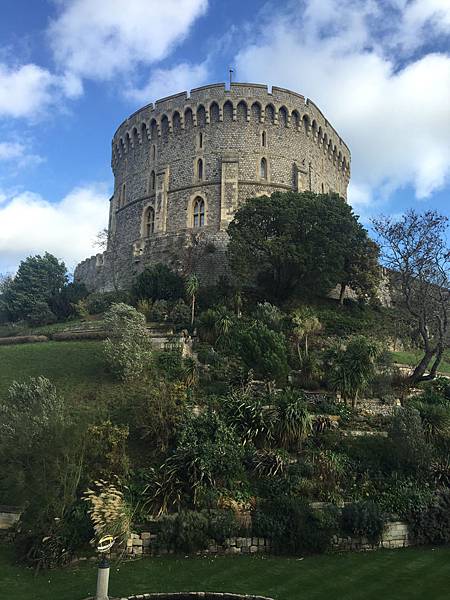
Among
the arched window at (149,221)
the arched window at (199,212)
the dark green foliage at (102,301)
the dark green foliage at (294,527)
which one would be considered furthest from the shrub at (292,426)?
the arched window at (149,221)

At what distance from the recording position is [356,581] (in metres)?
10.8

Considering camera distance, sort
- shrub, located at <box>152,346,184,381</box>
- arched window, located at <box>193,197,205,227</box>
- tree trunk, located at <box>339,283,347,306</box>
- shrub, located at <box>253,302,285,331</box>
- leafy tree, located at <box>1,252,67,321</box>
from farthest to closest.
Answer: arched window, located at <box>193,197,205,227</box>
leafy tree, located at <box>1,252,67,321</box>
tree trunk, located at <box>339,283,347,306</box>
shrub, located at <box>253,302,285,331</box>
shrub, located at <box>152,346,184,381</box>

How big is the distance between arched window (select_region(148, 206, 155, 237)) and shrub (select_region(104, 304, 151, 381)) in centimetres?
2101

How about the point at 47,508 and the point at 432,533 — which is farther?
the point at 432,533

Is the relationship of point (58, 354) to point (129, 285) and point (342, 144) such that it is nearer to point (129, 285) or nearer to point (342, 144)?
point (129, 285)

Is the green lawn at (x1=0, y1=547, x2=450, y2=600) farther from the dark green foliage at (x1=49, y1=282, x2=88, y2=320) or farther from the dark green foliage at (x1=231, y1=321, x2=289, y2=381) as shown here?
the dark green foliage at (x1=49, y1=282, x2=88, y2=320)

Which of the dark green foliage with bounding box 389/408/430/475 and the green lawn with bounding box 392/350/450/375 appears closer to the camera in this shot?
the dark green foliage with bounding box 389/408/430/475

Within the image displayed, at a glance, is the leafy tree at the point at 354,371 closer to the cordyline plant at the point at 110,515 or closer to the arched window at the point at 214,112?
the cordyline plant at the point at 110,515

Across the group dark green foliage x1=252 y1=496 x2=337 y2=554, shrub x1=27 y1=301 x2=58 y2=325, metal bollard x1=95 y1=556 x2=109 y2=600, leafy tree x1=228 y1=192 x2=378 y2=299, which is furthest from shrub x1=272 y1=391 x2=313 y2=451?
shrub x1=27 y1=301 x2=58 y2=325

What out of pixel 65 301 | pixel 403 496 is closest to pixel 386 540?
pixel 403 496

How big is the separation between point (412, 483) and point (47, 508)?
32.7 feet

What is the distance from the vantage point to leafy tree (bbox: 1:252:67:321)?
40625 mm

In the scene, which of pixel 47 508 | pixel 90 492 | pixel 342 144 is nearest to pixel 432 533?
pixel 90 492

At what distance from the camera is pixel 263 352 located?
20.8m
